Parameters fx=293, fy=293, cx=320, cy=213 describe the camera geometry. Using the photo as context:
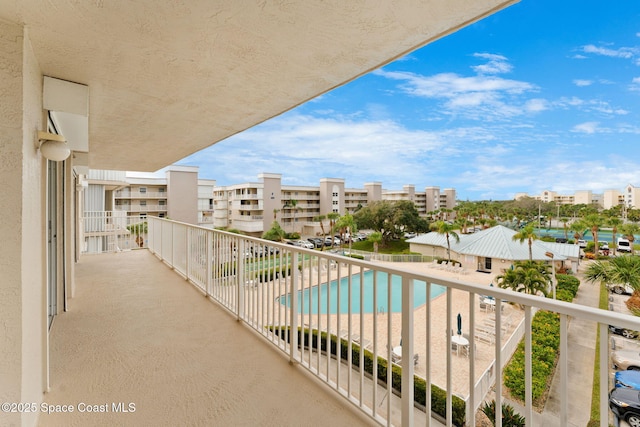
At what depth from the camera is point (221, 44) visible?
1.79 meters

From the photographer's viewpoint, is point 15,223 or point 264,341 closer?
point 15,223

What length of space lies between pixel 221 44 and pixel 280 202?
3417 cm

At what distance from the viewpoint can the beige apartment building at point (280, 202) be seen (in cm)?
3388

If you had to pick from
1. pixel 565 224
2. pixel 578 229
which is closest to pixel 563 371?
pixel 578 229

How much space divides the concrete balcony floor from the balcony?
0.04ft

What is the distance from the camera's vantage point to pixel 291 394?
1980 mm

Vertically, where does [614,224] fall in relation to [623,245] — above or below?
above

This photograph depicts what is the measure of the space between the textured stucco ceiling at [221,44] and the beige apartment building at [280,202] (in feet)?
102

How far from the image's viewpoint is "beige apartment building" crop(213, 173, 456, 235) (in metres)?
33.9

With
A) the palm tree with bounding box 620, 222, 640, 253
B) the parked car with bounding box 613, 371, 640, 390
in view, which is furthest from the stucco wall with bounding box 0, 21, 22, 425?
the palm tree with bounding box 620, 222, 640, 253

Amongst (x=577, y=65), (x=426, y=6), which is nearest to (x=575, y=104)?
(x=577, y=65)

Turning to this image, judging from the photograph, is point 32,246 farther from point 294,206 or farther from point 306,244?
point 294,206

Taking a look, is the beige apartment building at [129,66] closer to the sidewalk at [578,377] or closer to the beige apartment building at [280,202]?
the sidewalk at [578,377]

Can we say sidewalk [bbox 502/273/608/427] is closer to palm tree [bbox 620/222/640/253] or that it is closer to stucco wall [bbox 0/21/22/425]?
stucco wall [bbox 0/21/22/425]
